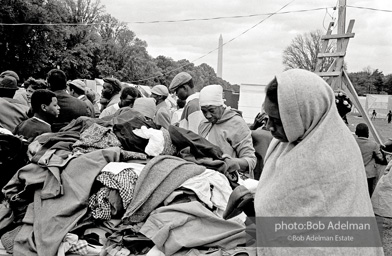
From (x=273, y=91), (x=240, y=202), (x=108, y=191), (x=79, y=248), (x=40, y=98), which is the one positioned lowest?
(x=79, y=248)

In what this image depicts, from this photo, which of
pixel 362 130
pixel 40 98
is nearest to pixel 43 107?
pixel 40 98

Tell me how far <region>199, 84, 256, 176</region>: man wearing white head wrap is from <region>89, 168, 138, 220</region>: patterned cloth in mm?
971

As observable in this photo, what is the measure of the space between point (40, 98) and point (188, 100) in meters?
1.56

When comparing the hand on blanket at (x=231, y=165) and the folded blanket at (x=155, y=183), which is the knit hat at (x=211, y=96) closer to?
the hand on blanket at (x=231, y=165)

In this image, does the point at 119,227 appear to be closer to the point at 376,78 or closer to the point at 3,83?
the point at 3,83

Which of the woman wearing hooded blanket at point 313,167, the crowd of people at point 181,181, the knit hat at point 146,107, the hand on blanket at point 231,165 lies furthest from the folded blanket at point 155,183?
the knit hat at point 146,107

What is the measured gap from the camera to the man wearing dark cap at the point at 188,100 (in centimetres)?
370

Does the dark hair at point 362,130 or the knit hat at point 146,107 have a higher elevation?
the knit hat at point 146,107

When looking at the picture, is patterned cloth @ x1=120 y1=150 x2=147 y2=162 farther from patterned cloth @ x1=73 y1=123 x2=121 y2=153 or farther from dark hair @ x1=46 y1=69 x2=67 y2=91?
dark hair @ x1=46 y1=69 x2=67 y2=91

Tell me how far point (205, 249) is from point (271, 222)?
0.50m

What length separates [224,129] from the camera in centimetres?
301

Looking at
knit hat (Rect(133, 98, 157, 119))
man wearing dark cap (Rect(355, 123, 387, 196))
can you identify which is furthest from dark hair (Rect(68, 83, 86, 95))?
man wearing dark cap (Rect(355, 123, 387, 196))

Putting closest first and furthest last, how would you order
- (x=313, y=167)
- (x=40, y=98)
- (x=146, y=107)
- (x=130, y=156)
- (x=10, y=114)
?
(x=313, y=167), (x=130, y=156), (x=40, y=98), (x=146, y=107), (x=10, y=114)

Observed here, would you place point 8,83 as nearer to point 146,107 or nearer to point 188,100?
point 146,107
